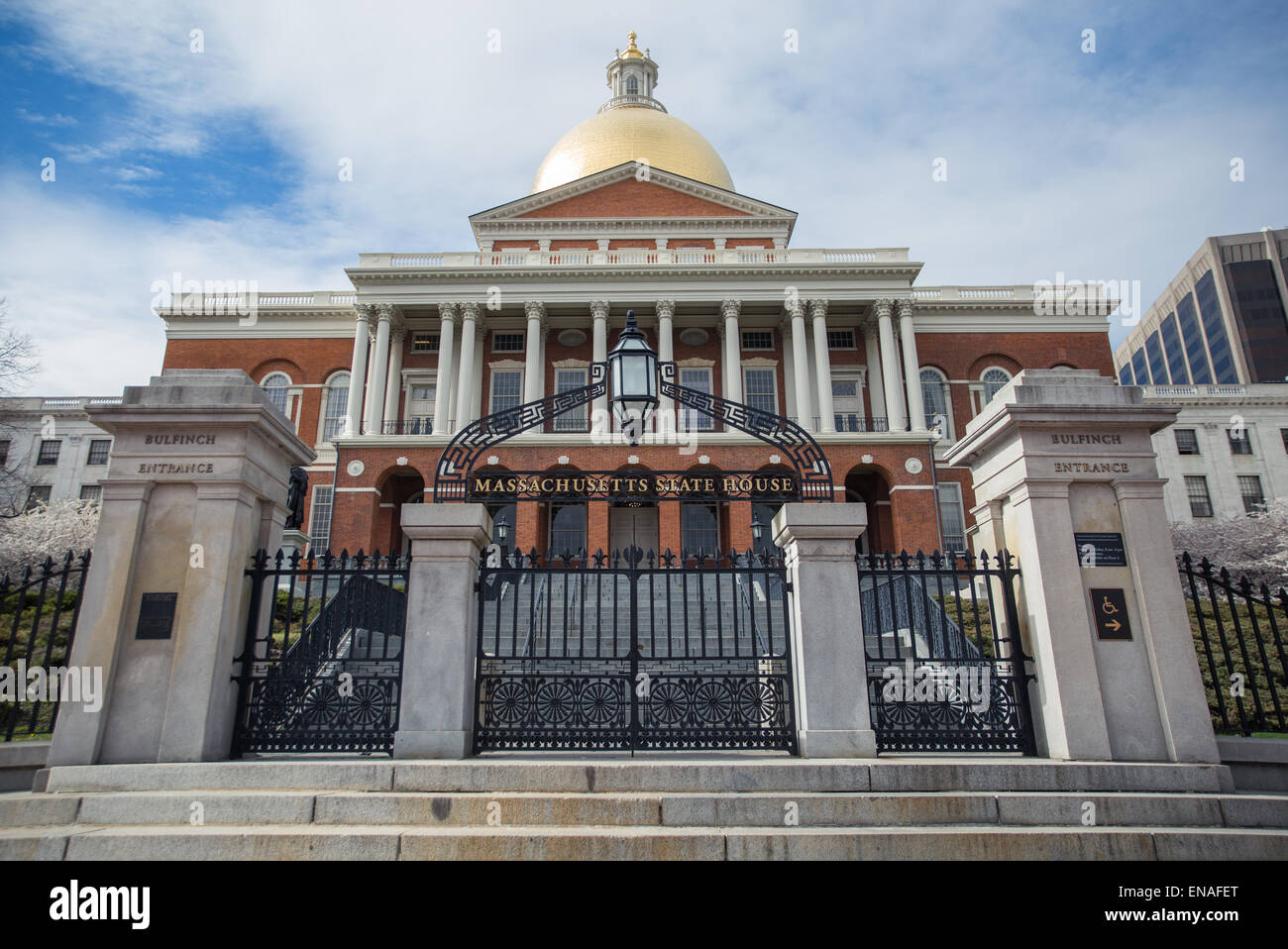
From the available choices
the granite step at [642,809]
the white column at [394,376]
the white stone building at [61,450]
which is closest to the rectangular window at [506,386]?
the white column at [394,376]

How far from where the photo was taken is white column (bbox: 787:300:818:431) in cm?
3725

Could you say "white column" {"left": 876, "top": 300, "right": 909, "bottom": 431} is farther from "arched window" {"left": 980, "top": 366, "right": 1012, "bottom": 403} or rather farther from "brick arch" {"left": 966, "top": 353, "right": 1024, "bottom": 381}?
"arched window" {"left": 980, "top": 366, "right": 1012, "bottom": 403}

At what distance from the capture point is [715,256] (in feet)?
129

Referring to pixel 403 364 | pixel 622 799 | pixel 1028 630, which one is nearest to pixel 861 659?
pixel 1028 630

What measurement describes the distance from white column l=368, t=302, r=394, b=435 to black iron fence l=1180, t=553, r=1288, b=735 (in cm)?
3162

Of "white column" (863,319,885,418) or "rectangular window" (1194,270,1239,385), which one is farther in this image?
"rectangular window" (1194,270,1239,385)

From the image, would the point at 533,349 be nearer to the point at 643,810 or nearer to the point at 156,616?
the point at 156,616

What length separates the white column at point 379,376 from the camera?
37.3m

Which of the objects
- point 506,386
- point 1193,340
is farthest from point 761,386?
point 1193,340

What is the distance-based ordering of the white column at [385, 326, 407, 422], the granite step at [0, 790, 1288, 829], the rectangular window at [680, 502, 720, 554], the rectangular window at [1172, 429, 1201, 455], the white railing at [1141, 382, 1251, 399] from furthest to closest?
the white railing at [1141, 382, 1251, 399], the rectangular window at [1172, 429, 1201, 455], the white column at [385, 326, 407, 422], the rectangular window at [680, 502, 720, 554], the granite step at [0, 790, 1288, 829]

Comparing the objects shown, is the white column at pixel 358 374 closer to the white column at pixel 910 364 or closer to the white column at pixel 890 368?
the white column at pixel 890 368

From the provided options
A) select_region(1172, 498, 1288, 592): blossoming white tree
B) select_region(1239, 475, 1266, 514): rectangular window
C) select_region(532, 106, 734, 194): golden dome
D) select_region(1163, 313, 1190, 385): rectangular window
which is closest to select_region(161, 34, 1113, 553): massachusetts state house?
select_region(532, 106, 734, 194): golden dome

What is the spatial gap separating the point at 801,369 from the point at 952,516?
10.1 m

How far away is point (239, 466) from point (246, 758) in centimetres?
251
